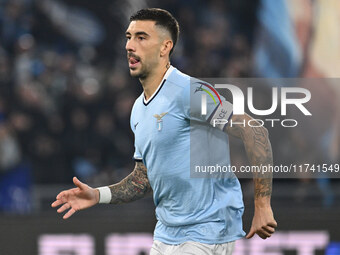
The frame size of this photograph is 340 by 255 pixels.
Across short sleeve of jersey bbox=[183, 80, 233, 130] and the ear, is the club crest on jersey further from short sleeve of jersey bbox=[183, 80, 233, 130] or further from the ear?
the ear

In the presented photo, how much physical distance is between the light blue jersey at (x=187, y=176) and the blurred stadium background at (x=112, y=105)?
3176 mm

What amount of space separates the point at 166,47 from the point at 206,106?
540 millimetres

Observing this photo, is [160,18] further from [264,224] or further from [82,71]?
[82,71]

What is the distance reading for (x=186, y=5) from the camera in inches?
442

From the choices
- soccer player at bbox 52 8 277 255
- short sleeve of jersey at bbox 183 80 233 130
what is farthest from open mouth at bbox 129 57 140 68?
short sleeve of jersey at bbox 183 80 233 130

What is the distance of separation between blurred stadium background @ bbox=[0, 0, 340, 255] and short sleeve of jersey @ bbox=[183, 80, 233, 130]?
3.40 metres

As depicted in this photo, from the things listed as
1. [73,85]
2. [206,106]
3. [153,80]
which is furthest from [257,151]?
[73,85]

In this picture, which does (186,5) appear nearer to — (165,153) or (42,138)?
(42,138)

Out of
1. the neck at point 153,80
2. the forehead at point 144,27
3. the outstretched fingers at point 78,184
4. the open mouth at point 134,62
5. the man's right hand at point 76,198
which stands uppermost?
the forehead at point 144,27

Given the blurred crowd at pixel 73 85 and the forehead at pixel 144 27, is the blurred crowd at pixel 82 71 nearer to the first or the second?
the blurred crowd at pixel 73 85

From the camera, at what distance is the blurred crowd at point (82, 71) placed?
9086mm

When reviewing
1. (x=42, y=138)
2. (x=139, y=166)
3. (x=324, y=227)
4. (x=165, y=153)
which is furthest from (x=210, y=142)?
(x=42, y=138)

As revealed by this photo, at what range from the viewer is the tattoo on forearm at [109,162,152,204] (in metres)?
4.57

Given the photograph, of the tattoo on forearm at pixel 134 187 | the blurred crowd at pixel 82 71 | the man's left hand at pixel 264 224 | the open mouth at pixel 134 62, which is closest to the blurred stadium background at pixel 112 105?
the blurred crowd at pixel 82 71
